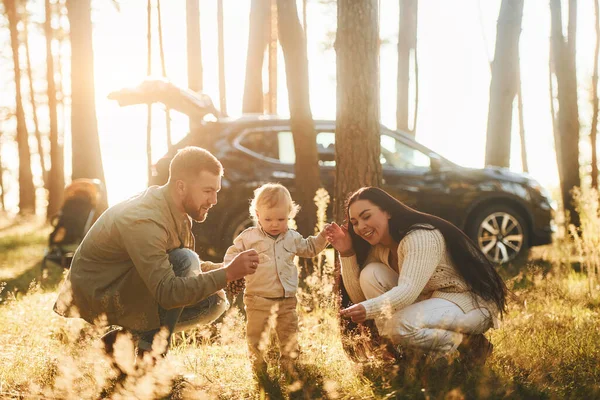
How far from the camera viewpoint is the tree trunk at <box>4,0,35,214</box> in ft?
79.4

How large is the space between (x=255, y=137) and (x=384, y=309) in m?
5.52

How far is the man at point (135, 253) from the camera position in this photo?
13.7 ft

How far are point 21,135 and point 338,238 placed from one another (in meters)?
24.3

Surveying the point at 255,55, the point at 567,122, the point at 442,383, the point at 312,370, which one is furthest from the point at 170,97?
the point at 567,122

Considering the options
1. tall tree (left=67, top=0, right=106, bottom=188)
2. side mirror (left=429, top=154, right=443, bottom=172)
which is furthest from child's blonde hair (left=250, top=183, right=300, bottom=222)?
tall tree (left=67, top=0, right=106, bottom=188)

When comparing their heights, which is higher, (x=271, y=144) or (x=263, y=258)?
(x=271, y=144)

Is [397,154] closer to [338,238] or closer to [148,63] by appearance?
[338,238]

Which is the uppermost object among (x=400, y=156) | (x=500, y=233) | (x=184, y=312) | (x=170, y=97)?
(x=170, y=97)

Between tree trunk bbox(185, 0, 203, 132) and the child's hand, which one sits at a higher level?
tree trunk bbox(185, 0, 203, 132)

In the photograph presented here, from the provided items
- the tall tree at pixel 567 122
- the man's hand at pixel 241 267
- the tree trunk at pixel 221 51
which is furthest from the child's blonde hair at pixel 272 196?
the tree trunk at pixel 221 51

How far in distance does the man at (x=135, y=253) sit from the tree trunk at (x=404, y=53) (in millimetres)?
13434

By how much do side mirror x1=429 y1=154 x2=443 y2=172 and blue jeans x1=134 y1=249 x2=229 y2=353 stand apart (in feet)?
18.0

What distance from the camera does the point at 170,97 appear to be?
968 centimetres

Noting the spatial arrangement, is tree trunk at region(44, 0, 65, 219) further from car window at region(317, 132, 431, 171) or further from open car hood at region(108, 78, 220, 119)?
car window at region(317, 132, 431, 171)
